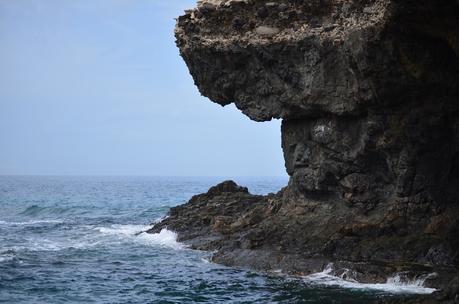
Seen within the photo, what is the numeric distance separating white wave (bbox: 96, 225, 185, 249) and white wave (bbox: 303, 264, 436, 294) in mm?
12419

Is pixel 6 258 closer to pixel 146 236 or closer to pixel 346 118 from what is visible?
pixel 146 236

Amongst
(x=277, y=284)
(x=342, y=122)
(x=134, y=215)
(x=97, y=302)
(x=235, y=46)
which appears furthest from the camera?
(x=134, y=215)

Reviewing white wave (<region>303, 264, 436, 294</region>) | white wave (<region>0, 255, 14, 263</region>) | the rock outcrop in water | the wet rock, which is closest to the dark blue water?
white wave (<region>0, 255, 14, 263</region>)

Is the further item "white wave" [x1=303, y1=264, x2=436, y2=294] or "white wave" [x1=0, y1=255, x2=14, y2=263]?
"white wave" [x1=0, y1=255, x2=14, y2=263]

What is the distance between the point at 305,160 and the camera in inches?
1358

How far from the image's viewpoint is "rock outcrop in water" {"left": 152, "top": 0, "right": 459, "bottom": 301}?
1013 inches

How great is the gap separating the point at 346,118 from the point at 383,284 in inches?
370

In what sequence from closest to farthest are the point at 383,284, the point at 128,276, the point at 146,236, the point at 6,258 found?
1. the point at 383,284
2. the point at 128,276
3. the point at 6,258
4. the point at 146,236

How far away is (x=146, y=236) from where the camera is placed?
4347 centimetres

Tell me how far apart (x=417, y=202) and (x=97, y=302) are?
1441 centimetres

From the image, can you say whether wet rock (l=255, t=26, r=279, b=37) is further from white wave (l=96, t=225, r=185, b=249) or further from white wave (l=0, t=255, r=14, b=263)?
white wave (l=0, t=255, r=14, b=263)

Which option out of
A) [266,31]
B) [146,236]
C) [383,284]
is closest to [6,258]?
[146,236]

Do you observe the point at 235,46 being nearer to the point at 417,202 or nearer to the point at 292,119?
the point at 292,119

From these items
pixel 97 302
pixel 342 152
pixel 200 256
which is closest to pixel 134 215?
pixel 200 256
